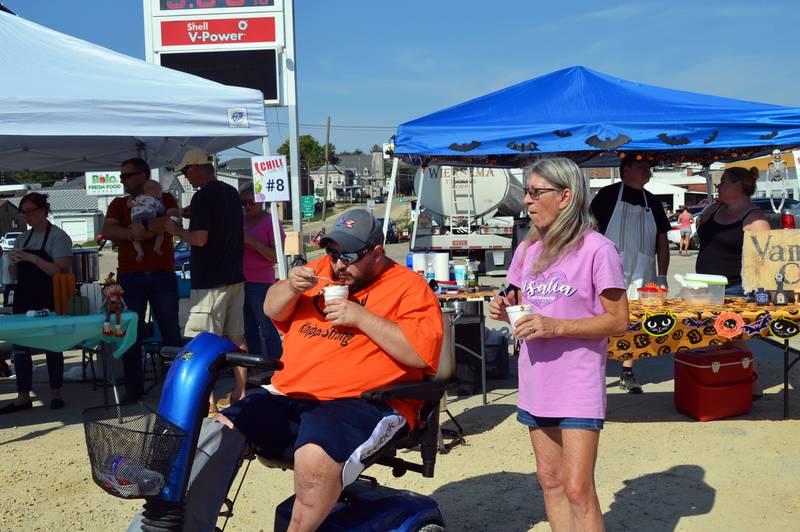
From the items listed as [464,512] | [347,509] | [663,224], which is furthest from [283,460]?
A: [663,224]

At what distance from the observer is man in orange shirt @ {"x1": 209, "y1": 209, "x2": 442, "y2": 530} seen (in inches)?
118

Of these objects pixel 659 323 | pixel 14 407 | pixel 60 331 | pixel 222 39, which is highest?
pixel 222 39

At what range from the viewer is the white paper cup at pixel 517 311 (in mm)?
2916

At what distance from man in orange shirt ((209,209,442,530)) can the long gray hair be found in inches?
21.0

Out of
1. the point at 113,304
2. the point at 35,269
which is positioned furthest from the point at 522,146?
the point at 35,269

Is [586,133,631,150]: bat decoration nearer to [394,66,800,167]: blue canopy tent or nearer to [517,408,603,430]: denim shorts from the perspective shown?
[394,66,800,167]: blue canopy tent

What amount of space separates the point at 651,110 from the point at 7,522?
5.23 m

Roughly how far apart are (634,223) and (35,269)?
470 centimetres

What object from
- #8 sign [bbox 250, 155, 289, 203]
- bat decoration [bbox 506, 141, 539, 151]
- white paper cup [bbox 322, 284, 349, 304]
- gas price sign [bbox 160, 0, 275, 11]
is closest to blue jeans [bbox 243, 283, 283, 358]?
#8 sign [bbox 250, 155, 289, 203]

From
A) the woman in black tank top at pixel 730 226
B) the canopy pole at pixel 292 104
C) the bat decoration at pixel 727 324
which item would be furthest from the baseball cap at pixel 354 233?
the canopy pole at pixel 292 104

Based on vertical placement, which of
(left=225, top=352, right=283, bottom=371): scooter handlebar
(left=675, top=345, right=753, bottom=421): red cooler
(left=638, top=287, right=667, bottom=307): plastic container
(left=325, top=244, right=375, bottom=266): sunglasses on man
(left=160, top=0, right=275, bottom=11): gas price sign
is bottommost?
(left=675, top=345, right=753, bottom=421): red cooler

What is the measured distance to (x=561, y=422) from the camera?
2.93 metres

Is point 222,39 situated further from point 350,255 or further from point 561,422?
point 561,422

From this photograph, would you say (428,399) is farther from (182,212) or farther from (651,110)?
(182,212)
